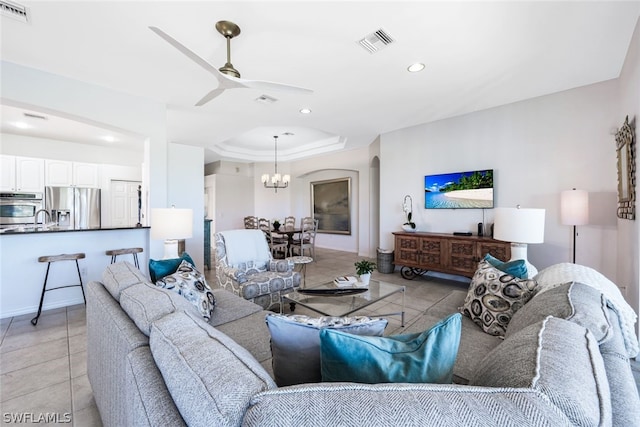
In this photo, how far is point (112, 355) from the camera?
1143mm

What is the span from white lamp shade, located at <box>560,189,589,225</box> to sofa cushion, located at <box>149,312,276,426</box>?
3907 millimetres

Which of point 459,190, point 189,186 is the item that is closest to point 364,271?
point 459,190

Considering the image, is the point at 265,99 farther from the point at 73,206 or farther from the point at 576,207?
the point at 73,206

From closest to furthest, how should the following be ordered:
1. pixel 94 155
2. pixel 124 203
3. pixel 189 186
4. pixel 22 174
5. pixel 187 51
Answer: pixel 187 51, pixel 22 174, pixel 189 186, pixel 94 155, pixel 124 203

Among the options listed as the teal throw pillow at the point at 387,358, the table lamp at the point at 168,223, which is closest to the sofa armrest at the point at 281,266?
the table lamp at the point at 168,223

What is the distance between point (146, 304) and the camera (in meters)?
1.16

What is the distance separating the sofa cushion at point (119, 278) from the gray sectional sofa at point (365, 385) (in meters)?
0.20

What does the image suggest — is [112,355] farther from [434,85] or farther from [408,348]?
[434,85]

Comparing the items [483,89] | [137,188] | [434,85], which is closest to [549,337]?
[434,85]

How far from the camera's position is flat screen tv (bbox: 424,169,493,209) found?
13.3 feet

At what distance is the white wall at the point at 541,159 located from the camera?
323cm

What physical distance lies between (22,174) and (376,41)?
21.2 ft

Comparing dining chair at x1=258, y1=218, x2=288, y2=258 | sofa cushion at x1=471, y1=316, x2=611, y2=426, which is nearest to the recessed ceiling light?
dining chair at x1=258, y1=218, x2=288, y2=258

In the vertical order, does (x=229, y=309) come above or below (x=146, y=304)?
below
